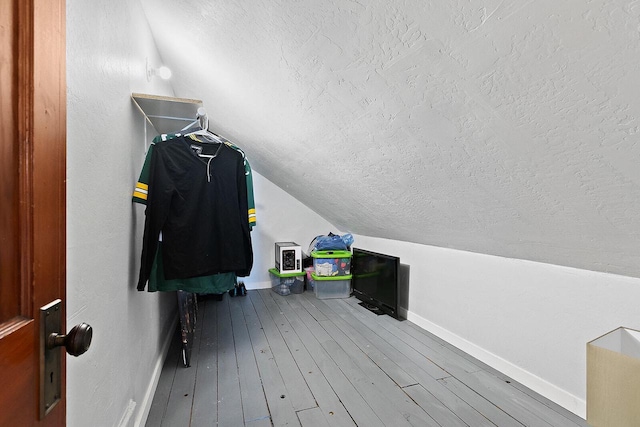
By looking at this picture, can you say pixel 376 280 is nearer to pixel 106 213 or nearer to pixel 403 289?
pixel 403 289

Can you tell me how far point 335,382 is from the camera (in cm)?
183

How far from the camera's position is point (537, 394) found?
1.68m

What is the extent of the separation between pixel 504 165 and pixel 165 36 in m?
1.99

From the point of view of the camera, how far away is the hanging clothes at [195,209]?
1.53m

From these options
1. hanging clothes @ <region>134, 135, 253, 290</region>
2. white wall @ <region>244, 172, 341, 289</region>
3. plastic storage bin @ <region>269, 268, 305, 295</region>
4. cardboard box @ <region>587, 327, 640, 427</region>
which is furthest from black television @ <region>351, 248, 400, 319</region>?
cardboard box @ <region>587, 327, 640, 427</region>

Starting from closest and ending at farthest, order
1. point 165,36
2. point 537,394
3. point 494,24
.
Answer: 1. point 494,24
2. point 537,394
3. point 165,36

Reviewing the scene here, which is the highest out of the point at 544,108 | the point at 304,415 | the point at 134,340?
the point at 544,108

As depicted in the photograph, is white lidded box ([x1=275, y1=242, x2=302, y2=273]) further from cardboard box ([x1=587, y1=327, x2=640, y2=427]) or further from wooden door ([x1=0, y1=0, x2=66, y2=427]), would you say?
wooden door ([x1=0, y1=0, x2=66, y2=427])

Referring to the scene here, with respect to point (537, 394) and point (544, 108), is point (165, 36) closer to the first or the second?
point (544, 108)

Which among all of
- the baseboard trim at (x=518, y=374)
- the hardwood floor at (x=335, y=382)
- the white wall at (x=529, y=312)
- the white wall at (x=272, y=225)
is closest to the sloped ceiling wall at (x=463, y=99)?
the white wall at (x=529, y=312)

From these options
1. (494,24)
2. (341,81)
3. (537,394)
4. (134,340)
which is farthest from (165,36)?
(537,394)

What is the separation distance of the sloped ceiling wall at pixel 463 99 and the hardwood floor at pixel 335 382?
2.67 feet

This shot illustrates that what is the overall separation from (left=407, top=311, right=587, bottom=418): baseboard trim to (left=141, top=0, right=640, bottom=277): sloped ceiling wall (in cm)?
70

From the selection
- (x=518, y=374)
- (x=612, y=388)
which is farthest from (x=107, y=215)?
(x=518, y=374)
